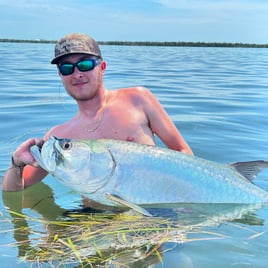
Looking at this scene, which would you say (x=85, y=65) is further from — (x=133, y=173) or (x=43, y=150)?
(x=133, y=173)

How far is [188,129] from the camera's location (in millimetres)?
7977

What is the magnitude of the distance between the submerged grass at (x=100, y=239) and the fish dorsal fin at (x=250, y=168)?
58 centimetres

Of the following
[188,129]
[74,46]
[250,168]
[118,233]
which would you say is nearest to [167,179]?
[118,233]

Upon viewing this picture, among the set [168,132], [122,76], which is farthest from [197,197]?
[122,76]

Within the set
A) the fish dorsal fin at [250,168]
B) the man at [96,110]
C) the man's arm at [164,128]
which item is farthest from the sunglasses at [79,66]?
the fish dorsal fin at [250,168]

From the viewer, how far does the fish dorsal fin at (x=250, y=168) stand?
Result: 3.88 meters

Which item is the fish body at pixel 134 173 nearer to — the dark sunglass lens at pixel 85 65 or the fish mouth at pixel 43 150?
the fish mouth at pixel 43 150

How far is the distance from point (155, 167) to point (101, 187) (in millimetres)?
408

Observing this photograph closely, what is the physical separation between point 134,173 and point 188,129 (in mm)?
4454

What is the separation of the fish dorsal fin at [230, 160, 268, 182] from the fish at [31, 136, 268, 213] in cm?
10

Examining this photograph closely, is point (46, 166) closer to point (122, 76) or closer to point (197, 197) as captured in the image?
point (197, 197)

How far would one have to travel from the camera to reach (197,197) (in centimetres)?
373

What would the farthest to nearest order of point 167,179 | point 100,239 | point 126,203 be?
point 167,179 < point 126,203 < point 100,239

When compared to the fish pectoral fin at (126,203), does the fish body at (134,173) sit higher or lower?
higher
